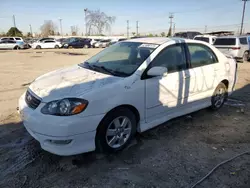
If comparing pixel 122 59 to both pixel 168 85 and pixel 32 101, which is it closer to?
pixel 168 85

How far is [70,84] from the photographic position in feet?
10.0

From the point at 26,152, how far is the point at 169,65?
2562mm

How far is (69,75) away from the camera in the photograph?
11.5 ft

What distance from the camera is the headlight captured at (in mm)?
2676

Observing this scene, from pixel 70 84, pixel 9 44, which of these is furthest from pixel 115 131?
pixel 9 44

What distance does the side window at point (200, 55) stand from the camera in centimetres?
411

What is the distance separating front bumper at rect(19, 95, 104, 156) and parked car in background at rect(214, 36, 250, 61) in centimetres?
1293

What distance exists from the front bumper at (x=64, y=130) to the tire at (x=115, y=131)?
0.41 ft

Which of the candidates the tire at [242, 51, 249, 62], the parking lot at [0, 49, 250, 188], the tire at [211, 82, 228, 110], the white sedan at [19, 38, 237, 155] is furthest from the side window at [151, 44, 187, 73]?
the tire at [242, 51, 249, 62]

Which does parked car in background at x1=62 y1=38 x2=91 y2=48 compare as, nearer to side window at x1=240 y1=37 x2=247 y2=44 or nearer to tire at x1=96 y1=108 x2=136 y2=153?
side window at x1=240 y1=37 x2=247 y2=44

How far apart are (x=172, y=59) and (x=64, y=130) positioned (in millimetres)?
2155

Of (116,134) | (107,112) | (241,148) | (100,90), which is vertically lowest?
(241,148)

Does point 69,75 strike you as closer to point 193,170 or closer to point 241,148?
point 193,170

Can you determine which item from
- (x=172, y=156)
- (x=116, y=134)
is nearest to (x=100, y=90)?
(x=116, y=134)
